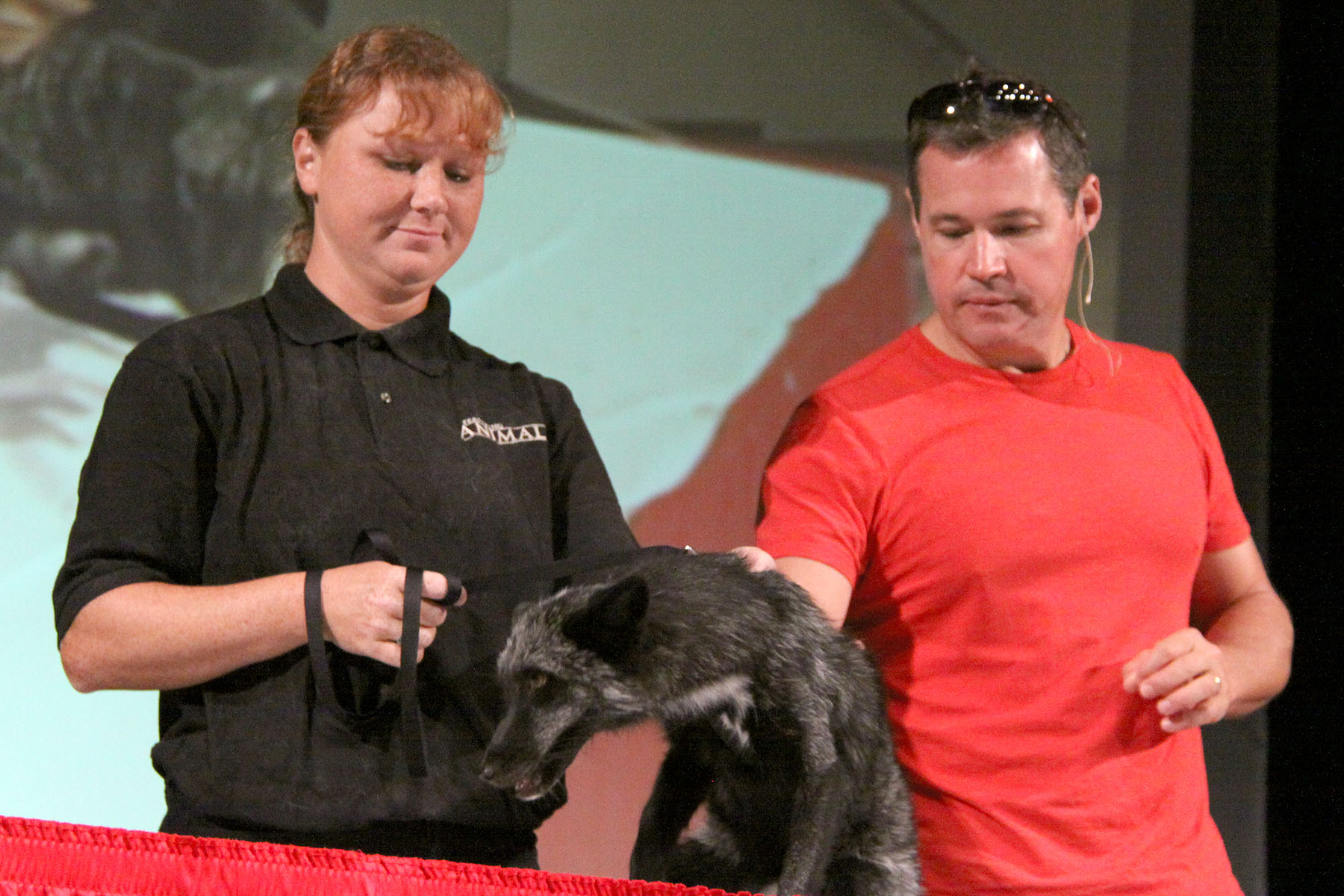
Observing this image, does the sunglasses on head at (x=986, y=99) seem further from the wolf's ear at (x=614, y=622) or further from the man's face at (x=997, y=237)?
the wolf's ear at (x=614, y=622)

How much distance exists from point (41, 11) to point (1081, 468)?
205cm

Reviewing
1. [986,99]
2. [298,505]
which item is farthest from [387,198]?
[986,99]

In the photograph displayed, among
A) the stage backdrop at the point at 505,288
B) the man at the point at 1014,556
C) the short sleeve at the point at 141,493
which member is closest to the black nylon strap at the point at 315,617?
the short sleeve at the point at 141,493

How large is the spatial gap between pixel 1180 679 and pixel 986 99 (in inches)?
27.3

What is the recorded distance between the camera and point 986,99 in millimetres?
1389

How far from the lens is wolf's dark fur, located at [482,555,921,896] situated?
3.37 ft

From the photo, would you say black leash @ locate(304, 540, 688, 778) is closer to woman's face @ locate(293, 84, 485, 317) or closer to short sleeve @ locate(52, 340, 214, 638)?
short sleeve @ locate(52, 340, 214, 638)

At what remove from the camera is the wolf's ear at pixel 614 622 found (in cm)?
101

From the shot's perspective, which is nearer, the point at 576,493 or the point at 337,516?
the point at 337,516

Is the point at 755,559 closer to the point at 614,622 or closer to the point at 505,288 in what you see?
the point at 614,622

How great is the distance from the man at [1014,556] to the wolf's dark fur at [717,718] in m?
0.21

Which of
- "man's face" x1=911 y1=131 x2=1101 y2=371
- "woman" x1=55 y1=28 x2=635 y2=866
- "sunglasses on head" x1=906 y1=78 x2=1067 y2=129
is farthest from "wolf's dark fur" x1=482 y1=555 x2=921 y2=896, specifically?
"sunglasses on head" x1=906 y1=78 x2=1067 y2=129

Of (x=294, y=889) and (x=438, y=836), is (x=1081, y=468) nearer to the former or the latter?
(x=438, y=836)

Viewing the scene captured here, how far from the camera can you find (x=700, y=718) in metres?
1.08
